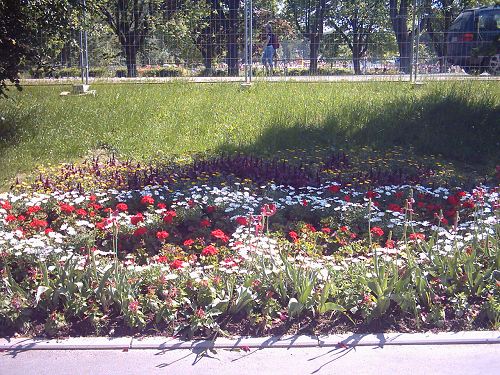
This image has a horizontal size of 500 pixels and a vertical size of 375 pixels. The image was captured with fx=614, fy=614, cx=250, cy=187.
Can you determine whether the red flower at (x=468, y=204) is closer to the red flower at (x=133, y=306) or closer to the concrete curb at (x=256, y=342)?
the concrete curb at (x=256, y=342)

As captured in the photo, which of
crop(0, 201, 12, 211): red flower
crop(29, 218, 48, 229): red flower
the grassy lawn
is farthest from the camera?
the grassy lawn

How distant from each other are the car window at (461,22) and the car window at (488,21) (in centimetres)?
31

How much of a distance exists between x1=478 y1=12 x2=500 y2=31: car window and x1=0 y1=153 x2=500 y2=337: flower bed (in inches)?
276

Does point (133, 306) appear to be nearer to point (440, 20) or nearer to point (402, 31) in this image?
point (402, 31)

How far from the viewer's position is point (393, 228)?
6453 mm

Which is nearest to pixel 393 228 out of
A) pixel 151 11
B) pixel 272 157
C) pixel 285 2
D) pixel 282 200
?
pixel 282 200

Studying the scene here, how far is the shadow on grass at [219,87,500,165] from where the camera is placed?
9.79 m

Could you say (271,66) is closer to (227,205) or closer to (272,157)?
(272,157)

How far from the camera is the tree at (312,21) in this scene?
45.2 feet

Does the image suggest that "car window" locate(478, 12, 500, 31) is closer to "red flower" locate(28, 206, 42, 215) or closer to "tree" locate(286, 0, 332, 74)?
"tree" locate(286, 0, 332, 74)

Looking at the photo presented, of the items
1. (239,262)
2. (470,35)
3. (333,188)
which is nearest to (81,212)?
(239,262)

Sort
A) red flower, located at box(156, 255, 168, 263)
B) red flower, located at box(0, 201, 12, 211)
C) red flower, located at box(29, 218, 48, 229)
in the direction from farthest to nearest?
red flower, located at box(0, 201, 12, 211) → red flower, located at box(29, 218, 48, 229) → red flower, located at box(156, 255, 168, 263)

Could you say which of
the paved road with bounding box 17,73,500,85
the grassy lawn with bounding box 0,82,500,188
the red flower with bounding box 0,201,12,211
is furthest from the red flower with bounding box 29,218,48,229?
the paved road with bounding box 17,73,500,85

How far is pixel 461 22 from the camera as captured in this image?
13625 mm
